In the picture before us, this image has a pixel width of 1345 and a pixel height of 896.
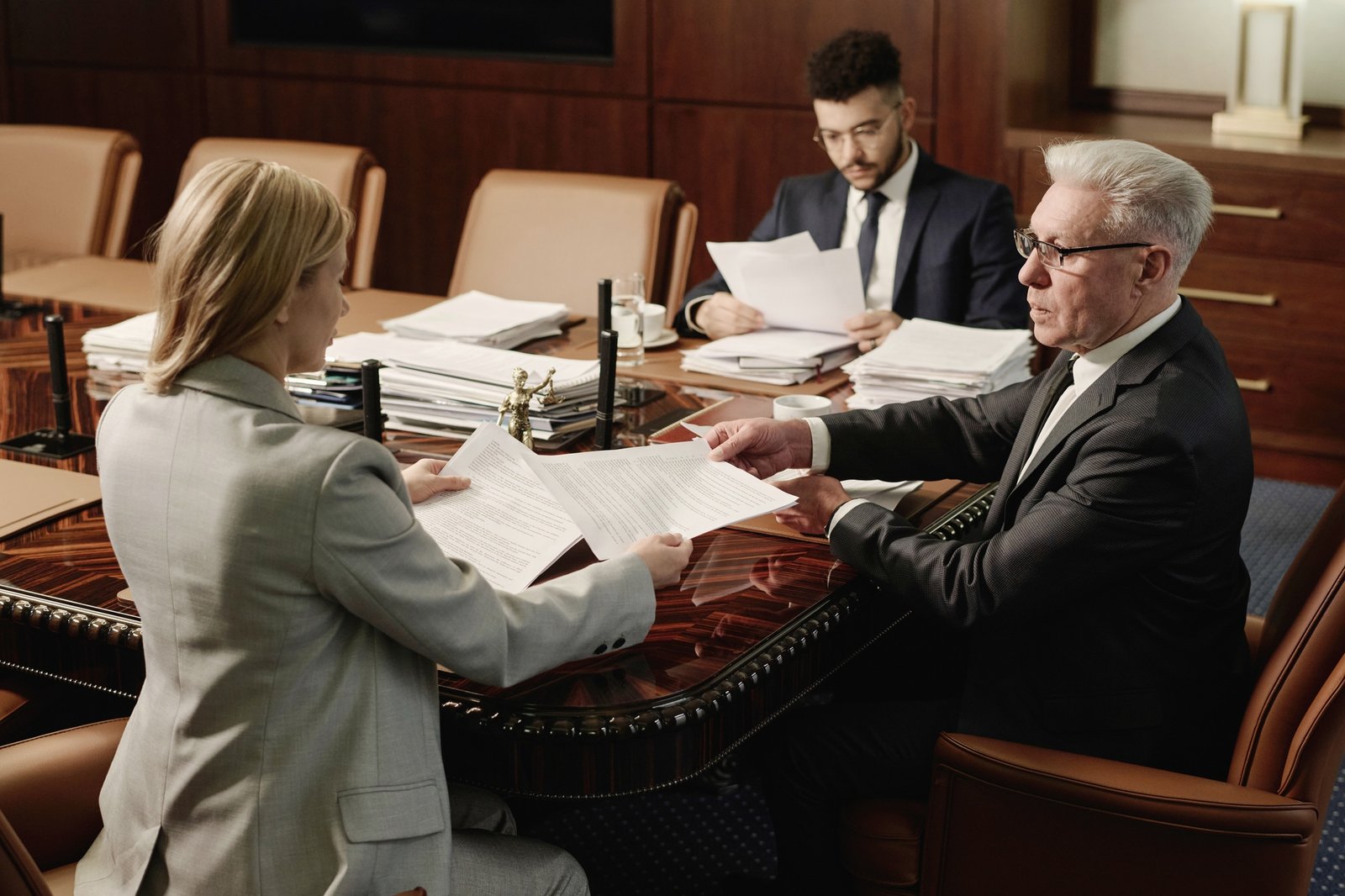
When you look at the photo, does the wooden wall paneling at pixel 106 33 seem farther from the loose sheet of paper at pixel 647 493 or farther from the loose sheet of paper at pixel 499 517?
the loose sheet of paper at pixel 647 493

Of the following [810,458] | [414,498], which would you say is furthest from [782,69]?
[414,498]

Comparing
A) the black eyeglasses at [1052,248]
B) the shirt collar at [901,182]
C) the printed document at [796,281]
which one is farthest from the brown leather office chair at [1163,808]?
the shirt collar at [901,182]

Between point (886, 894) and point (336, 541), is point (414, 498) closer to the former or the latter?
point (336, 541)

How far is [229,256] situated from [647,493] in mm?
677

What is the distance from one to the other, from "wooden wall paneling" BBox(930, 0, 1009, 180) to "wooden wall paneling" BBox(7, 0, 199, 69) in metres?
2.90

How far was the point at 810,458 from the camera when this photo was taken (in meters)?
2.05

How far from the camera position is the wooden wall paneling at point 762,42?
4.41 meters

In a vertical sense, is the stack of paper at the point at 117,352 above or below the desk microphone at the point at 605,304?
below

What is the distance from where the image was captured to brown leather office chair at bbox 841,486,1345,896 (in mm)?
1537

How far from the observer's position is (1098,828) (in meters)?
1.57

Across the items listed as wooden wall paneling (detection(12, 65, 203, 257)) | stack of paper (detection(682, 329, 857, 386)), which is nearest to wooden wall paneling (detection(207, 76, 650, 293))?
wooden wall paneling (detection(12, 65, 203, 257))

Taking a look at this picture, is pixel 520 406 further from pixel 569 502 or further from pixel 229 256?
pixel 229 256

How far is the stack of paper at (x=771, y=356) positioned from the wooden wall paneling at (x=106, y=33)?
3.60m

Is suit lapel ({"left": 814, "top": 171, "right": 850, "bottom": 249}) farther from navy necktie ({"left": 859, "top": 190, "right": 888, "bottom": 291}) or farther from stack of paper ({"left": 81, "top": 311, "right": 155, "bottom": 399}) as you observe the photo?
stack of paper ({"left": 81, "top": 311, "right": 155, "bottom": 399})
